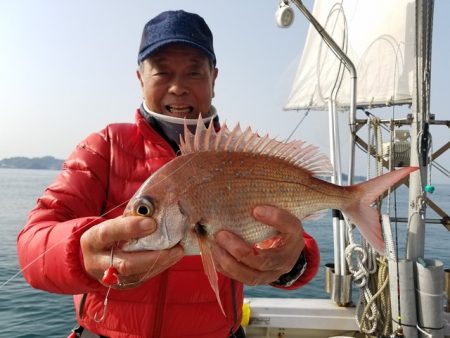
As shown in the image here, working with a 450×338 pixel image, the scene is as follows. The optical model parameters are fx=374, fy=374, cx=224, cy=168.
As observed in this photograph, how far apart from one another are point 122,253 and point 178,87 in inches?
49.2

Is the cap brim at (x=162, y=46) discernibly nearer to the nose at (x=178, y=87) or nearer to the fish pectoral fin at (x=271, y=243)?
the nose at (x=178, y=87)

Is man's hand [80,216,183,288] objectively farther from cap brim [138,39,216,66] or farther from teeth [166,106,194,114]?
cap brim [138,39,216,66]

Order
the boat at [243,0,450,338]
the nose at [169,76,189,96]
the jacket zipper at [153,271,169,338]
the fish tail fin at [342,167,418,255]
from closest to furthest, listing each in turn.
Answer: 1. the jacket zipper at [153,271,169,338]
2. the fish tail fin at [342,167,418,255]
3. the nose at [169,76,189,96]
4. the boat at [243,0,450,338]

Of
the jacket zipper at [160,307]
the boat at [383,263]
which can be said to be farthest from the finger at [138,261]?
the boat at [383,263]

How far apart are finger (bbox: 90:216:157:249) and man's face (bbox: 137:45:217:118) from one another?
3.71 feet

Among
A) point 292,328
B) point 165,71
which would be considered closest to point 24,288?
point 292,328

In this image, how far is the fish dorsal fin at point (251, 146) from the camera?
196 centimetres

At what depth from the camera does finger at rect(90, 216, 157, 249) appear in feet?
5.11

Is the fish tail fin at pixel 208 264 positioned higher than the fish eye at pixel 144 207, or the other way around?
the fish eye at pixel 144 207

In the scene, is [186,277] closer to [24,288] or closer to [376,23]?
[376,23]

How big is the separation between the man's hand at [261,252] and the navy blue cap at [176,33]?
120 centimetres

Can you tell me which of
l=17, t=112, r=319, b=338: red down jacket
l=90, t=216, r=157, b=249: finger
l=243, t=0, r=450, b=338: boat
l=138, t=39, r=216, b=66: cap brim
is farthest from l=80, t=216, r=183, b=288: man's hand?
l=243, t=0, r=450, b=338: boat

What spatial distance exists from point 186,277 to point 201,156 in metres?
0.77

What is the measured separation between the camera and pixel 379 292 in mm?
4668
